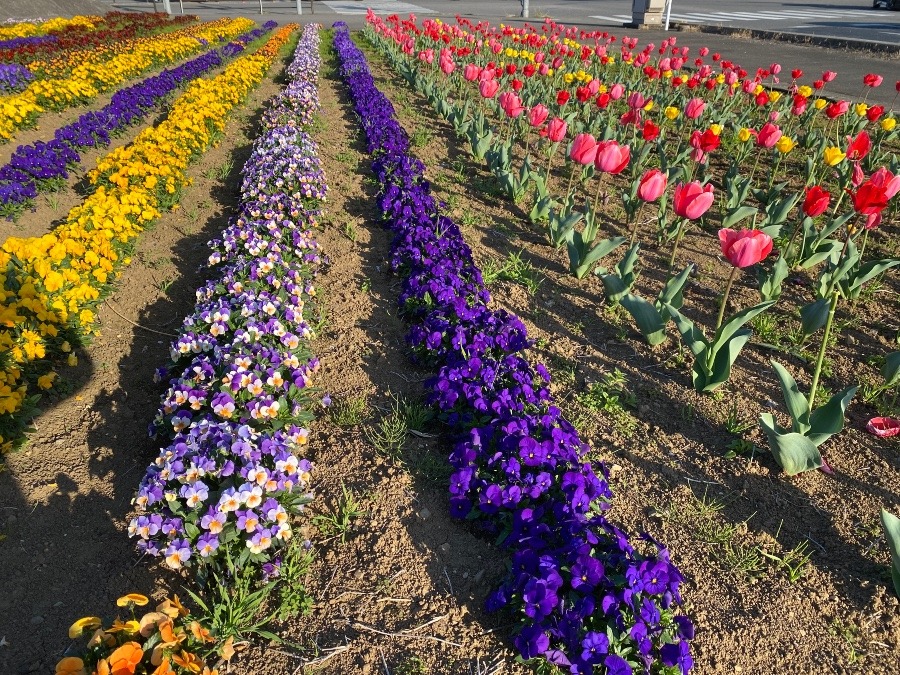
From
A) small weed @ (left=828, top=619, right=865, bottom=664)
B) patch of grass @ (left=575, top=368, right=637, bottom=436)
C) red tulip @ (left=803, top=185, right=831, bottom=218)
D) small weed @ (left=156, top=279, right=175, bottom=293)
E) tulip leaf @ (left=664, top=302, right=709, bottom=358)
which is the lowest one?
small weed @ (left=828, top=619, right=865, bottom=664)

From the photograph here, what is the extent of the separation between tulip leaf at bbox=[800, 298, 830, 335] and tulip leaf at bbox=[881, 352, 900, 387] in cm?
47

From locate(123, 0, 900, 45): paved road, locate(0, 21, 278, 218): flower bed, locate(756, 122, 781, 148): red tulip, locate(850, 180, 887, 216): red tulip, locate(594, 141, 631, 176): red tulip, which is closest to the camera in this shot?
locate(850, 180, 887, 216): red tulip

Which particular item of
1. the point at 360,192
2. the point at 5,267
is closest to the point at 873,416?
the point at 360,192

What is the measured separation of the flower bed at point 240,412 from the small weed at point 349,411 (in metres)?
0.20

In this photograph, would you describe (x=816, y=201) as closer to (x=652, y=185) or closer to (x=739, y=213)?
(x=652, y=185)

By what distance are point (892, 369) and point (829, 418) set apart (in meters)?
0.86

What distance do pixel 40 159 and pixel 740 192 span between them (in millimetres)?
7421

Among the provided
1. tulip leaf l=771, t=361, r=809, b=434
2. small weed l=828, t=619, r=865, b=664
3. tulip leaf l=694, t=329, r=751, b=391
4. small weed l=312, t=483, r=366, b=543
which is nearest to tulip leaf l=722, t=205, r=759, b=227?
tulip leaf l=694, t=329, r=751, b=391

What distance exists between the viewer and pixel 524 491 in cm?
251

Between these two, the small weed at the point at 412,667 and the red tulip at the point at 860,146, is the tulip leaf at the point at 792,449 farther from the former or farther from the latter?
the red tulip at the point at 860,146

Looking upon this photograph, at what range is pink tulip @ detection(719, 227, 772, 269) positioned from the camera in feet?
9.23

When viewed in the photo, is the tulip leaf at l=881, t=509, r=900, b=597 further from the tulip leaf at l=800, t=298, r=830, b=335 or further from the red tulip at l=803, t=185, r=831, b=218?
the red tulip at l=803, t=185, r=831, b=218

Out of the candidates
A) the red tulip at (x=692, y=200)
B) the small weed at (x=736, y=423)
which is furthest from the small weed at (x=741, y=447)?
the red tulip at (x=692, y=200)

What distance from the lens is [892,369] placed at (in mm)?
3236
